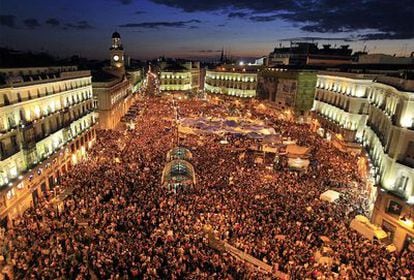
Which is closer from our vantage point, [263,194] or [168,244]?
[168,244]

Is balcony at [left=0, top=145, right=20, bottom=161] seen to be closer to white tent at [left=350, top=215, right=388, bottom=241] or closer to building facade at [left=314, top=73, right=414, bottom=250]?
white tent at [left=350, top=215, right=388, bottom=241]

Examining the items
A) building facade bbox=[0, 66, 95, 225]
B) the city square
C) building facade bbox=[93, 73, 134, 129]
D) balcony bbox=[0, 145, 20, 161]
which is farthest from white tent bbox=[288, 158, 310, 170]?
building facade bbox=[93, 73, 134, 129]

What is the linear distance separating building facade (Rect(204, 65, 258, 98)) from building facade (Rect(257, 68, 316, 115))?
1191 centimetres

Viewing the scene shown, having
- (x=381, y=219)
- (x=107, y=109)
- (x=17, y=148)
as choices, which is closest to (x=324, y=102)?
(x=381, y=219)

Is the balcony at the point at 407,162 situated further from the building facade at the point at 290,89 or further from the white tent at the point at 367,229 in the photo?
the building facade at the point at 290,89

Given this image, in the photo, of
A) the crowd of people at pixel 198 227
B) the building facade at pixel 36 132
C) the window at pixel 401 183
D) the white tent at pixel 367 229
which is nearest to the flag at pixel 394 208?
the window at pixel 401 183

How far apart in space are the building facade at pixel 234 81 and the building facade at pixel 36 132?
2299 inches

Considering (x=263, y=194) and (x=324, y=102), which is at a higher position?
(x=324, y=102)

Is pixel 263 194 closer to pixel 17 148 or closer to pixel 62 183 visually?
pixel 62 183

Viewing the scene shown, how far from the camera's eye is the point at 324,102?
56562 mm

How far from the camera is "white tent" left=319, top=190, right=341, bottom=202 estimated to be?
2623cm

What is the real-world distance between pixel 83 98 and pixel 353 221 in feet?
124

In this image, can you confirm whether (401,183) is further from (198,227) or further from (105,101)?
(105,101)

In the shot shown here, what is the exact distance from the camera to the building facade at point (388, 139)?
76.5ft
